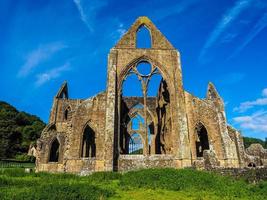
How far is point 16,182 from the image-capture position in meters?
9.98

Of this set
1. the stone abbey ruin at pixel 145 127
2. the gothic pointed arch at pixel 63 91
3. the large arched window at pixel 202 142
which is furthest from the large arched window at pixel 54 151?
the large arched window at pixel 202 142

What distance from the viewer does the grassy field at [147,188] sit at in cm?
710

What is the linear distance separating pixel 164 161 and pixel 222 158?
4.39 m

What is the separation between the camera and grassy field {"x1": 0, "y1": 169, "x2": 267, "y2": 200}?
7.10m

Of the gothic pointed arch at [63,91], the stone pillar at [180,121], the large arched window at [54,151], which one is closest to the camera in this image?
the stone pillar at [180,121]

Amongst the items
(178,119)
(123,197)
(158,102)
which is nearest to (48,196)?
(123,197)

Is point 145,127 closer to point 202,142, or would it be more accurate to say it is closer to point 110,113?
point 110,113

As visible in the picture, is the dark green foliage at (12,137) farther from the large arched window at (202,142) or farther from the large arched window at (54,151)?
the large arched window at (202,142)

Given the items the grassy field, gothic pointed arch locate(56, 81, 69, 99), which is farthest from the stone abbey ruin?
gothic pointed arch locate(56, 81, 69, 99)

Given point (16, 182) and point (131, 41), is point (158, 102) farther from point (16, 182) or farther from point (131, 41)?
point (16, 182)

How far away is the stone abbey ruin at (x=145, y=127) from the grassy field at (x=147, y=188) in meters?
3.98

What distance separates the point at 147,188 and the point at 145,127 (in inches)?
335

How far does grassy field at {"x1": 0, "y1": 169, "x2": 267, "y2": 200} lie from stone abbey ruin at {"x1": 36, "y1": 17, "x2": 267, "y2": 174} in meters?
3.98

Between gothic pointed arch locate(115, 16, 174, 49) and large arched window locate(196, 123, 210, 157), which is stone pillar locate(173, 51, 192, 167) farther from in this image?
large arched window locate(196, 123, 210, 157)
